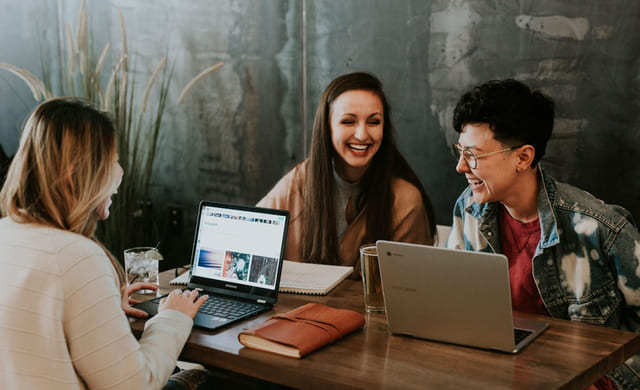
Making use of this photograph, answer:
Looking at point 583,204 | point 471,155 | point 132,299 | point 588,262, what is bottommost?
point 132,299

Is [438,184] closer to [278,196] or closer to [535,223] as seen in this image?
[278,196]

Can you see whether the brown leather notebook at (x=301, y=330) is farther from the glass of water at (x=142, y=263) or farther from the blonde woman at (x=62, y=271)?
the glass of water at (x=142, y=263)

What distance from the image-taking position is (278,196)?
2605 millimetres

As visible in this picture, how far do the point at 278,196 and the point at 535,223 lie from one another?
1.00 metres

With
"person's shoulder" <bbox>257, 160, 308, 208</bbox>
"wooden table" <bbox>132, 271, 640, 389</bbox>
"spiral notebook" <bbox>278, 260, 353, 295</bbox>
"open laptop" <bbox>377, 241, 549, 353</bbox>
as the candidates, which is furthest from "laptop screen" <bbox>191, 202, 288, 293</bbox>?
"person's shoulder" <bbox>257, 160, 308, 208</bbox>

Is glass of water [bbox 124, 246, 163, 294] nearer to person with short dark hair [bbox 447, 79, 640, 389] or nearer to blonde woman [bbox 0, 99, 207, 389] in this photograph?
blonde woman [bbox 0, 99, 207, 389]

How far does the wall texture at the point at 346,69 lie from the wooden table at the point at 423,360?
3.84ft

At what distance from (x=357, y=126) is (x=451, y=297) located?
1.12 m

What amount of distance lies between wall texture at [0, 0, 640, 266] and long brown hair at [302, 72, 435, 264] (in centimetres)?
46

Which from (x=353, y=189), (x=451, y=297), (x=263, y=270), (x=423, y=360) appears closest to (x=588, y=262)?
(x=451, y=297)

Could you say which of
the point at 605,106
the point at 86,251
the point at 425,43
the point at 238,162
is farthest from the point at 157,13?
the point at 86,251

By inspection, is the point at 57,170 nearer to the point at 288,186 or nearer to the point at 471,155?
the point at 471,155

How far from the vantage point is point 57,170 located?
53.5 inches

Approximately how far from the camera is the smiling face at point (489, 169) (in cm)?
194
